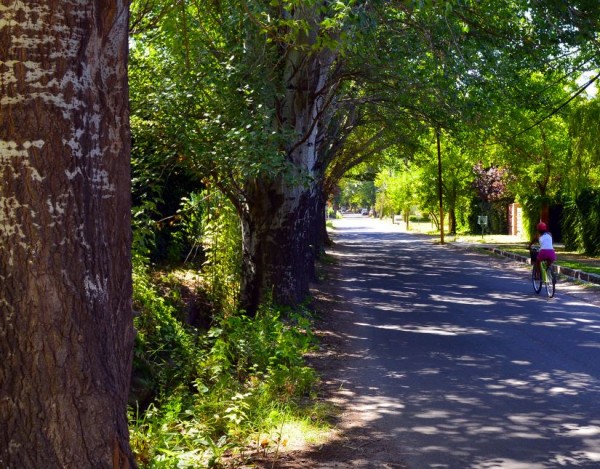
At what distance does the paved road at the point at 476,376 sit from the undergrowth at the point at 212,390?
78 centimetres

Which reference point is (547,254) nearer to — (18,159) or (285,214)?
(285,214)

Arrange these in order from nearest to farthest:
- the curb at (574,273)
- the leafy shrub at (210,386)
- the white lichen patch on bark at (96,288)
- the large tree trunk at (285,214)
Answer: the white lichen patch on bark at (96,288) → the leafy shrub at (210,386) → the large tree trunk at (285,214) → the curb at (574,273)

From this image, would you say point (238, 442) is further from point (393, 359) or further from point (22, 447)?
point (393, 359)

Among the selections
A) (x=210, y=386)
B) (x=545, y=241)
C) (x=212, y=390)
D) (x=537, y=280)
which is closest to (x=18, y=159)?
(x=212, y=390)

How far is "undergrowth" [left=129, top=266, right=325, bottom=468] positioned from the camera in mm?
6410

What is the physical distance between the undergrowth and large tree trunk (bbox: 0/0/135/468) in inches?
66.3

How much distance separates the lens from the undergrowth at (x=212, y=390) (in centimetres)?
641

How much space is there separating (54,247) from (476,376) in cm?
679

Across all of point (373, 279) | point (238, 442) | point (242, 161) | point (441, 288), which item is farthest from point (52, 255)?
point (373, 279)

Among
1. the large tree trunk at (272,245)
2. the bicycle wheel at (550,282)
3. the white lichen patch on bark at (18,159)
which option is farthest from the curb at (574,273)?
the white lichen patch on bark at (18,159)

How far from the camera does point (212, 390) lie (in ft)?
26.5

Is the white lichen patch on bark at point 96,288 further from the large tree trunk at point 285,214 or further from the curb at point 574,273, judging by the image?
the curb at point 574,273

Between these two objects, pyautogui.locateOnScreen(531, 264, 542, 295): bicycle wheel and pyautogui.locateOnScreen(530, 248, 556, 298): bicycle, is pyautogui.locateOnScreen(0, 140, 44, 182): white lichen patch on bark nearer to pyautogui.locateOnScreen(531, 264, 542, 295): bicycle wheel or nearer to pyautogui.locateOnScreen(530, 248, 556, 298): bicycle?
pyautogui.locateOnScreen(530, 248, 556, 298): bicycle

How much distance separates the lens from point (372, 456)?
6.66 m
